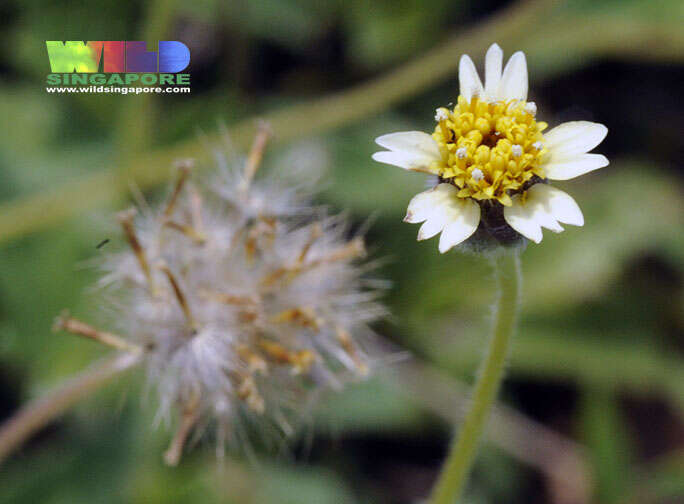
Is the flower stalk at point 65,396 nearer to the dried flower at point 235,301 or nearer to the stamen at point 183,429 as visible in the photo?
the dried flower at point 235,301

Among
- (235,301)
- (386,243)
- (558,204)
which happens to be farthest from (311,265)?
(386,243)

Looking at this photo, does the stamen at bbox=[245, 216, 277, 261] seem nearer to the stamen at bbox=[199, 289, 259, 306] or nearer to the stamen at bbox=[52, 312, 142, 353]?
the stamen at bbox=[199, 289, 259, 306]

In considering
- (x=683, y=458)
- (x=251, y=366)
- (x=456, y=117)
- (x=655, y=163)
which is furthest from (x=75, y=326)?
(x=655, y=163)

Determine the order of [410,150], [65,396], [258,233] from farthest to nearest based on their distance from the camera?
1. [65,396]
2. [258,233]
3. [410,150]

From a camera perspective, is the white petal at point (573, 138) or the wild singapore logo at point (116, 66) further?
the wild singapore logo at point (116, 66)

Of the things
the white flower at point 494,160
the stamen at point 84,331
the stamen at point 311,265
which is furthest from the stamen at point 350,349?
the white flower at point 494,160

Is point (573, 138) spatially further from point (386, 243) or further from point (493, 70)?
point (386, 243)
